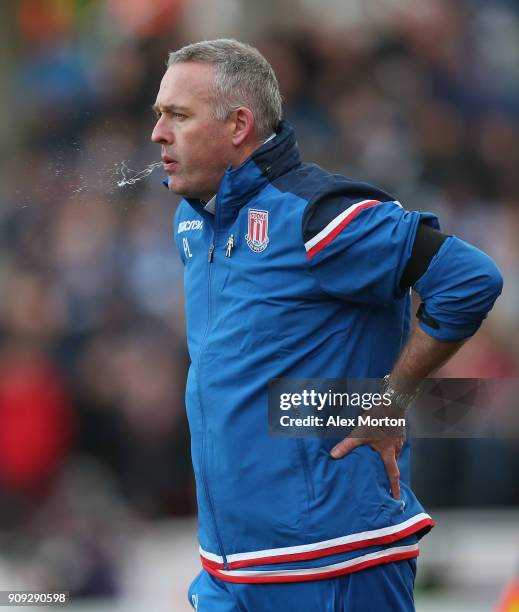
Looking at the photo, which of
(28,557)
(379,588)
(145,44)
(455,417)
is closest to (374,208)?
(455,417)

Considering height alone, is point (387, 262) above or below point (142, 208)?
above

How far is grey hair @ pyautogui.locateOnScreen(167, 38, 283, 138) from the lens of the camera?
3.28 metres

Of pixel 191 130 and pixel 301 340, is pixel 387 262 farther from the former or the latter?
pixel 191 130

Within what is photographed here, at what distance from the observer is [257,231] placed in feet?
10.3

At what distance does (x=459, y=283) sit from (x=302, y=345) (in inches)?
16.6

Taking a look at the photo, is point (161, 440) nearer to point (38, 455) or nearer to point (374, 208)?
point (38, 455)

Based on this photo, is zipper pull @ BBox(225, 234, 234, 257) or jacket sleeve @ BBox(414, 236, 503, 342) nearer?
jacket sleeve @ BBox(414, 236, 503, 342)

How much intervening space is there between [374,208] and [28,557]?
4.05 m

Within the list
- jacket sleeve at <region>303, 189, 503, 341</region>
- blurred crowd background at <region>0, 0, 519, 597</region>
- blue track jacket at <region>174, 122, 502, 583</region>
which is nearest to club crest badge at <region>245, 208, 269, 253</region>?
blue track jacket at <region>174, 122, 502, 583</region>

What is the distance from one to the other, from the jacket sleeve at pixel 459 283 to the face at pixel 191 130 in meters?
0.66

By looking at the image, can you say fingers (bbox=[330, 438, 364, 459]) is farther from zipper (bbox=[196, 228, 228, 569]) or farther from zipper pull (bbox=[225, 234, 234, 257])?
zipper pull (bbox=[225, 234, 234, 257])

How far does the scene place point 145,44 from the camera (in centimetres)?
877

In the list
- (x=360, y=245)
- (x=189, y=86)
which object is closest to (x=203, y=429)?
(x=360, y=245)

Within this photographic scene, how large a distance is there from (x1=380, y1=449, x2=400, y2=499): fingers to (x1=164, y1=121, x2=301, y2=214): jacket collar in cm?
74
